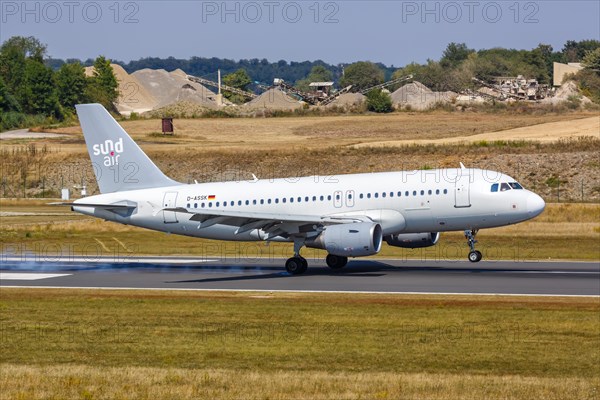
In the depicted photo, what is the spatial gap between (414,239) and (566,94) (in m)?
106

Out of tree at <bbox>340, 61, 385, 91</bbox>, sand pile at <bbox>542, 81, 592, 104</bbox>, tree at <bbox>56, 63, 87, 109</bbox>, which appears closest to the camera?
sand pile at <bbox>542, 81, 592, 104</bbox>

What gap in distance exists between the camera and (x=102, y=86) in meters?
165

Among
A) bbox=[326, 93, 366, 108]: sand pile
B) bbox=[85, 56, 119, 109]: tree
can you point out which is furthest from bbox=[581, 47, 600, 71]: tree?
bbox=[85, 56, 119, 109]: tree

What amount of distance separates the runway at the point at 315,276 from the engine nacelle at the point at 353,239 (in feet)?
4.18

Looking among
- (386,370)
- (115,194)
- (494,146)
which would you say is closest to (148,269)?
(115,194)

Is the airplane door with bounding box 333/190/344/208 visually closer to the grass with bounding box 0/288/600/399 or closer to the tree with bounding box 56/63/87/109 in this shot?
the grass with bounding box 0/288/600/399

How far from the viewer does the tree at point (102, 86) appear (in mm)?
147175

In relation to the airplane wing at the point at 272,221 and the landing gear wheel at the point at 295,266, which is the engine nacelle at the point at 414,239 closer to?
the airplane wing at the point at 272,221

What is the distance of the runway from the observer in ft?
125

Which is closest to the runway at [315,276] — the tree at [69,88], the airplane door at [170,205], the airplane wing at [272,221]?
the airplane wing at [272,221]

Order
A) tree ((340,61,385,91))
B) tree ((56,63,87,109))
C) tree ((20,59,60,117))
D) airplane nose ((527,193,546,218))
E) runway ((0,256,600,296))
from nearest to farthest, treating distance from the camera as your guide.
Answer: runway ((0,256,600,296))
airplane nose ((527,193,546,218))
tree ((20,59,60,117))
tree ((56,63,87,109))
tree ((340,61,385,91))

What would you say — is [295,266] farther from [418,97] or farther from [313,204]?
[418,97]

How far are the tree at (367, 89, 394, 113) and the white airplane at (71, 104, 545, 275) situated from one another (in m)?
94.5

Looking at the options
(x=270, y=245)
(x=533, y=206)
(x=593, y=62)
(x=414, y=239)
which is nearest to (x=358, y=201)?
(x=414, y=239)
